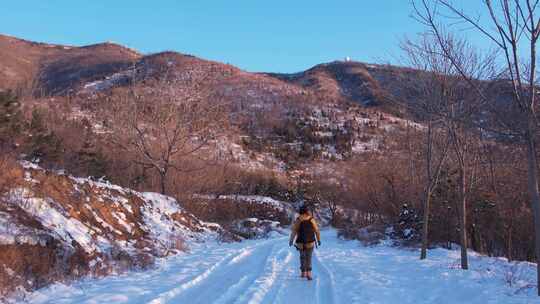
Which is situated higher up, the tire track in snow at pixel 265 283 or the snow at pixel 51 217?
the snow at pixel 51 217

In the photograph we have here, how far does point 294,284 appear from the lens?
978 centimetres

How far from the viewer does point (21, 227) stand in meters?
9.41

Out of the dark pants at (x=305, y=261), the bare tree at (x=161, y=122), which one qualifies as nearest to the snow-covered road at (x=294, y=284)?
the dark pants at (x=305, y=261)

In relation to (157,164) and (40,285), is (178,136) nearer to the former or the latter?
(157,164)

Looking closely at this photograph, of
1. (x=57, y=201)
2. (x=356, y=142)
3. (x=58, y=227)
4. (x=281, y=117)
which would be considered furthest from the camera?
(x=281, y=117)

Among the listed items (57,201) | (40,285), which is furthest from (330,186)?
(40,285)

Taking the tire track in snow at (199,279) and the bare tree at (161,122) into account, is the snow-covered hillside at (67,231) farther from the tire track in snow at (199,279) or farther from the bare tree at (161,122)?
the bare tree at (161,122)

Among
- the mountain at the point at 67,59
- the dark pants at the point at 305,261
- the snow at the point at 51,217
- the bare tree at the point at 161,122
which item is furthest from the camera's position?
the mountain at the point at 67,59

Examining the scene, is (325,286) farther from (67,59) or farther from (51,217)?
(67,59)

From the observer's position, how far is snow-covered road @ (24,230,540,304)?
7918 millimetres

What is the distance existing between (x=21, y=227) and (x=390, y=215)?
24272 mm

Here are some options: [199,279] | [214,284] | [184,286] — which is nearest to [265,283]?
[214,284]

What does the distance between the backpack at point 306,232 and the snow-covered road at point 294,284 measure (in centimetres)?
84

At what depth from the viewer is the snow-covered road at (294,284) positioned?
26.0 feet
